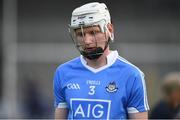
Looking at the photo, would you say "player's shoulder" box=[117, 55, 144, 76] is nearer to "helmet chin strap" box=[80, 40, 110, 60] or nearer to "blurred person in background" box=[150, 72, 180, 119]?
"helmet chin strap" box=[80, 40, 110, 60]

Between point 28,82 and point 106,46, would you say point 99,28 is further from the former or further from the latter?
point 28,82

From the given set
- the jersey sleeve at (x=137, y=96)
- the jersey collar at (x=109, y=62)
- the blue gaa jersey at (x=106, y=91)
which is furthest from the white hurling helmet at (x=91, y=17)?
the jersey sleeve at (x=137, y=96)

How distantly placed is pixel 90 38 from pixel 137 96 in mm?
428

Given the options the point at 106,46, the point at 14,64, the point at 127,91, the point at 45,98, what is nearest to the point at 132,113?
the point at 127,91

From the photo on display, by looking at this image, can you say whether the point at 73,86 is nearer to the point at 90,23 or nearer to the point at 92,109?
the point at 92,109

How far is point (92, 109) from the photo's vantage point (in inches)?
169

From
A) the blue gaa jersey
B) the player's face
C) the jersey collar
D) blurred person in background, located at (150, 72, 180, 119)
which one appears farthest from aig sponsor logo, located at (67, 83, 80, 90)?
blurred person in background, located at (150, 72, 180, 119)

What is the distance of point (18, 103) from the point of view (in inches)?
531

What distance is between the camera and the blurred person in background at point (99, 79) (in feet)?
14.1

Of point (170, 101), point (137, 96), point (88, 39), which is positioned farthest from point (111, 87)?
point (170, 101)

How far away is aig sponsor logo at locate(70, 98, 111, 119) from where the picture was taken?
4289 mm

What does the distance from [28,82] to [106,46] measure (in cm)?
933

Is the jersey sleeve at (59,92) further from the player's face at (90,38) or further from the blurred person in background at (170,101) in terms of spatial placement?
the blurred person in background at (170,101)

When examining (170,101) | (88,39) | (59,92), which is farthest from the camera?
(170,101)
